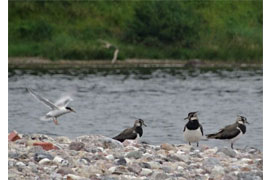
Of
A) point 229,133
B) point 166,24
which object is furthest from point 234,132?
point 166,24

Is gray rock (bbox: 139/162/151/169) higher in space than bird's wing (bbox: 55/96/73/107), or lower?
lower

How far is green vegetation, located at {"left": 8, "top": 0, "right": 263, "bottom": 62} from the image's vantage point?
140ft

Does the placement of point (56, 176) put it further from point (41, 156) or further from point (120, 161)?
point (120, 161)

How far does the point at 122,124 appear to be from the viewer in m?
20.5

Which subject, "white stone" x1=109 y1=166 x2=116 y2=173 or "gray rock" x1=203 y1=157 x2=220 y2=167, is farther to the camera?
"gray rock" x1=203 y1=157 x2=220 y2=167

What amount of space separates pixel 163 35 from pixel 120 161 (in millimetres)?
33038

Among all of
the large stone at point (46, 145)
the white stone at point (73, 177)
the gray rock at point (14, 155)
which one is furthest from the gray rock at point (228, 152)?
the gray rock at point (14, 155)

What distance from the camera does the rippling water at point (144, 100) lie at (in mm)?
19375

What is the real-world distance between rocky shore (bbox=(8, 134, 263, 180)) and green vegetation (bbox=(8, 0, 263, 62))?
30.4m

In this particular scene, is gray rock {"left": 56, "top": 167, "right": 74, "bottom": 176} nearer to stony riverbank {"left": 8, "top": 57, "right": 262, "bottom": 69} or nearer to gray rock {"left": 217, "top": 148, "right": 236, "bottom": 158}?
gray rock {"left": 217, "top": 148, "right": 236, "bottom": 158}

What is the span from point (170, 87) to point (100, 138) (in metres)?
21.1

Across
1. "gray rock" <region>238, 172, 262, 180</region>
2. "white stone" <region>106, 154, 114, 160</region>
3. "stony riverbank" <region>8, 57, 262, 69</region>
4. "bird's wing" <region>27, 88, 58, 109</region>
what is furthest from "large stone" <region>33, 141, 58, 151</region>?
"stony riverbank" <region>8, 57, 262, 69</region>
